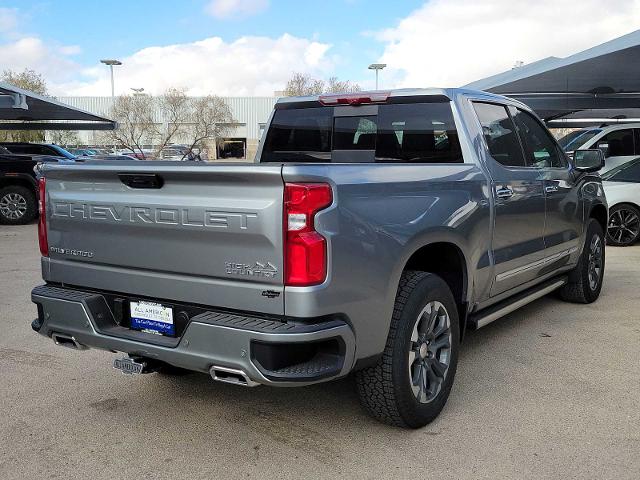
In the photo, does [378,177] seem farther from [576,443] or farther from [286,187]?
[576,443]

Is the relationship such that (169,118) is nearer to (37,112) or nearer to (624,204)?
(37,112)

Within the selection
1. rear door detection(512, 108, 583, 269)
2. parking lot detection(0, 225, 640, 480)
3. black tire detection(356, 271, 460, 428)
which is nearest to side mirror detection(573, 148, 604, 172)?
rear door detection(512, 108, 583, 269)

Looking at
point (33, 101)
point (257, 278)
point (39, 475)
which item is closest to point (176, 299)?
point (257, 278)

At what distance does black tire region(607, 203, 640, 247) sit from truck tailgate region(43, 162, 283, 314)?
905cm

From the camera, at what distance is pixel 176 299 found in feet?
10.1

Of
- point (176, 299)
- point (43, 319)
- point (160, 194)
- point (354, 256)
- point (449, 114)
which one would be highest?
point (449, 114)

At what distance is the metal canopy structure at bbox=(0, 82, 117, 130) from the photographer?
40.9ft

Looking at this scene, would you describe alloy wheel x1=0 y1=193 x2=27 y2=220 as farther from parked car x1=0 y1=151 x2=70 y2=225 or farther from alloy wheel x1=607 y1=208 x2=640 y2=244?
alloy wheel x1=607 y1=208 x2=640 y2=244

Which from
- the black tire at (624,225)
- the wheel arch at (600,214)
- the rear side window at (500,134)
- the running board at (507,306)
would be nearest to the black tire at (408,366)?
the running board at (507,306)

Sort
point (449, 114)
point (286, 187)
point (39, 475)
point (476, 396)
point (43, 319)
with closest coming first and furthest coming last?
1. point (286, 187)
2. point (39, 475)
3. point (43, 319)
4. point (476, 396)
5. point (449, 114)

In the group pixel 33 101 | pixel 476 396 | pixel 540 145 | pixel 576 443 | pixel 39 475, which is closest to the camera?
pixel 39 475

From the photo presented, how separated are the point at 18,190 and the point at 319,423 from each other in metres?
11.9

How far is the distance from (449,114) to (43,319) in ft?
9.37

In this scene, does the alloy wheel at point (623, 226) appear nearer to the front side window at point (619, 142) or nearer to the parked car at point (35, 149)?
the front side window at point (619, 142)
